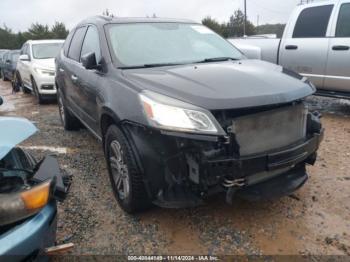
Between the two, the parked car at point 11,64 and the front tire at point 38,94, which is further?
the parked car at point 11,64

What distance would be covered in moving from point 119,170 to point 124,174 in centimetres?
12

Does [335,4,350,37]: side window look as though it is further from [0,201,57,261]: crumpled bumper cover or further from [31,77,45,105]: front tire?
[31,77,45,105]: front tire

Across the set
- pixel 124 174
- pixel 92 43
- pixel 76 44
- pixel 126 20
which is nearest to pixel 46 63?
pixel 76 44

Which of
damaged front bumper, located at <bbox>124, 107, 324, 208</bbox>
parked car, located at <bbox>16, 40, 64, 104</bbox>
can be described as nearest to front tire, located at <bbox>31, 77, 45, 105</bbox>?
parked car, located at <bbox>16, 40, 64, 104</bbox>

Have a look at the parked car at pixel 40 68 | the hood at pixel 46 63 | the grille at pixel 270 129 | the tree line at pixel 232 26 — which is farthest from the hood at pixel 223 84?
the tree line at pixel 232 26

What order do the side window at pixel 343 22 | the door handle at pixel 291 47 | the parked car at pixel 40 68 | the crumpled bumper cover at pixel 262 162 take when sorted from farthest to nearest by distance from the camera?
the parked car at pixel 40 68
the door handle at pixel 291 47
the side window at pixel 343 22
the crumpled bumper cover at pixel 262 162

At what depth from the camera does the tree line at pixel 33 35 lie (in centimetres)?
4306

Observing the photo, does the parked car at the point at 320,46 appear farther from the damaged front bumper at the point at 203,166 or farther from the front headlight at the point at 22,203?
the front headlight at the point at 22,203

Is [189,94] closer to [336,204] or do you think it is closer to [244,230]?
[244,230]

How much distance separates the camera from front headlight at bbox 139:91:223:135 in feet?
7.80

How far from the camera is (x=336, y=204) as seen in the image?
3141 mm

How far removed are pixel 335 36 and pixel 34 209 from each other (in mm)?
5438

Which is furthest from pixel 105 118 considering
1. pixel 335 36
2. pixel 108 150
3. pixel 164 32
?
pixel 335 36

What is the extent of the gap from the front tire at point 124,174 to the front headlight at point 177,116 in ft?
1.35
